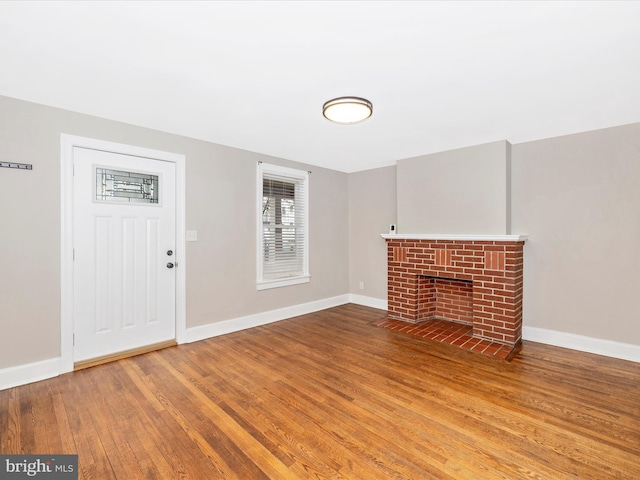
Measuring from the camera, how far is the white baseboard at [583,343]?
10.1 ft

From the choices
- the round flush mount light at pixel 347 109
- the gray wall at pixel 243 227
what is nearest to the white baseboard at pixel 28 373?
the gray wall at pixel 243 227

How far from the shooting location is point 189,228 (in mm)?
3598

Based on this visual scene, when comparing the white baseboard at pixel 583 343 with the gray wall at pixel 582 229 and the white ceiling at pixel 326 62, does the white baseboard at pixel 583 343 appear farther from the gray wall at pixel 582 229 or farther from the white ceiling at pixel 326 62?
the white ceiling at pixel 326 62

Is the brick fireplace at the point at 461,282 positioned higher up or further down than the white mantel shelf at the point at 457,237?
further down

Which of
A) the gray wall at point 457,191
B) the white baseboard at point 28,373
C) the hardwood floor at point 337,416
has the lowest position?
the hardwood floor at point 337,416

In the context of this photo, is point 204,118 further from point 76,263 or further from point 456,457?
→ point 456,457

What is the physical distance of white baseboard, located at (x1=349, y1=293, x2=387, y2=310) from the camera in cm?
512

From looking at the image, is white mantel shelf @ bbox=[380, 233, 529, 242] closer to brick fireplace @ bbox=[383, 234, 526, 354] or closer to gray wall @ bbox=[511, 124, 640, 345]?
brick fireplace @ bbox=[383, 234, 526, 354]

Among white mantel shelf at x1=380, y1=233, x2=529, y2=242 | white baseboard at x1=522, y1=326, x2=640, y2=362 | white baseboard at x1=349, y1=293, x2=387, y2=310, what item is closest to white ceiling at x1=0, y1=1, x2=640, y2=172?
white mantel shelf at x1=380, y1=233, x2=529, y2=242

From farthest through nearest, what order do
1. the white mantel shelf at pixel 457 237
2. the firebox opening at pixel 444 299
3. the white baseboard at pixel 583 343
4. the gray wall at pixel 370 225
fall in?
1. the gray wall at pixel 370 225
2. the firebox opening at pixel 444 299
3. the white mantel shelf at pixel 457 237
4. the white baseboard at pixel 583 343

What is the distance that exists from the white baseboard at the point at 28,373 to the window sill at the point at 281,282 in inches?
88.2

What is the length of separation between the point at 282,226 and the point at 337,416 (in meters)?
2.99

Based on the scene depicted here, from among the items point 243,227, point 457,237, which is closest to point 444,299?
point 457,237

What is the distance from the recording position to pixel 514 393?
241cm
